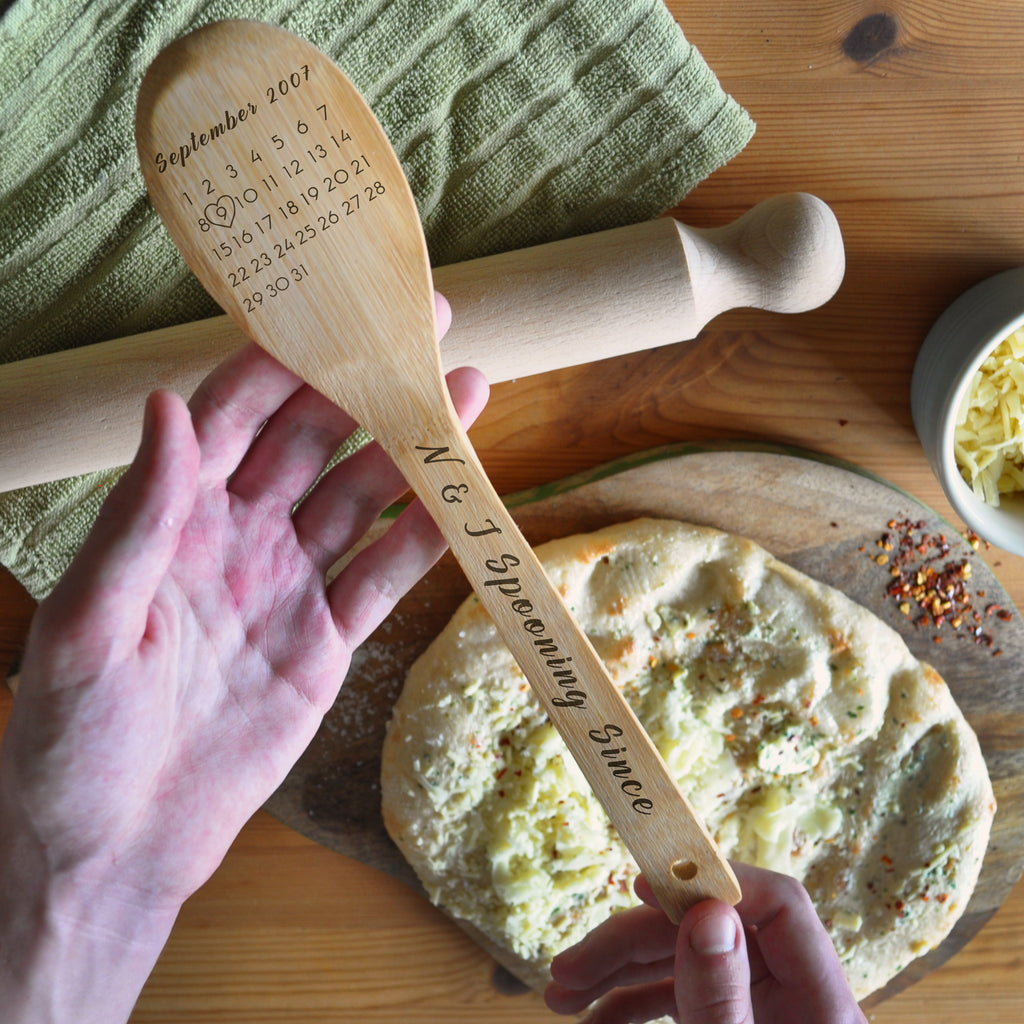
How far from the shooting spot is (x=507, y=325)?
971mm

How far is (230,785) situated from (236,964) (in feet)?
1.83

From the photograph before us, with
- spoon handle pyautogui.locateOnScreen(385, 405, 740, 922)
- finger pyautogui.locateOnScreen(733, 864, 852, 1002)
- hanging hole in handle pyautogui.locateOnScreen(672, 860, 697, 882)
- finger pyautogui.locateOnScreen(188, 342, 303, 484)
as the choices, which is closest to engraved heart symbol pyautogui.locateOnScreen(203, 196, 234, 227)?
finger pyautogui.locateOnScreen(188, 342, 303, 484)

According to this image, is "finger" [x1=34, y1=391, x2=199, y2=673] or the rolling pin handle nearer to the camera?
"finger" [x1=34, y1=391, x2=199, y2=673]

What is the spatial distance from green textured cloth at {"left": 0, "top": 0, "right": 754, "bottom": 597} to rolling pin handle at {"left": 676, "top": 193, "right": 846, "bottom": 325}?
12 cm

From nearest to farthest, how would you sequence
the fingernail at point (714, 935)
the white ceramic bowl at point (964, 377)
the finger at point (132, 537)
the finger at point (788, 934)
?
the finger at point (132, 537) < the fingernail at point (714, 935) < the finger at point (788, 934) < the white ceramic bowl at point (964, 377)

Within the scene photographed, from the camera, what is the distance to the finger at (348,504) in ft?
3.25

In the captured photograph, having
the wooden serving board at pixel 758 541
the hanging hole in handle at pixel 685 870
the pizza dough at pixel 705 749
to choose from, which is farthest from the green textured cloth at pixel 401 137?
the hanging hole in handle at pixel 685 870

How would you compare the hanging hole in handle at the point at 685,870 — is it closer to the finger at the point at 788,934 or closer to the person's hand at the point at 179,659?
the finger at the point at 788,934

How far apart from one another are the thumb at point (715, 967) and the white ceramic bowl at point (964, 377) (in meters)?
0.58

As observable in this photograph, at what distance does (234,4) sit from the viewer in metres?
0.99

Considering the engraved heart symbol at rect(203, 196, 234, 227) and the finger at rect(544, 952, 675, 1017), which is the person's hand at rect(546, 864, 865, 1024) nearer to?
the finger at rect(544, 952, 675, 1017)

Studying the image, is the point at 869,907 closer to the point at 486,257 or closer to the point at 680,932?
the point at 680,932

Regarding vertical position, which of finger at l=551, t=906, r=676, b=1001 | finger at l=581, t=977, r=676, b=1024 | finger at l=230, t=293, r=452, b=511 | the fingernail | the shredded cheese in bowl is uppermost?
finger at l=230, t=293, r=452, b=511

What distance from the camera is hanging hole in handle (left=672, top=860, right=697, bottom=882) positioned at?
2.72ft
